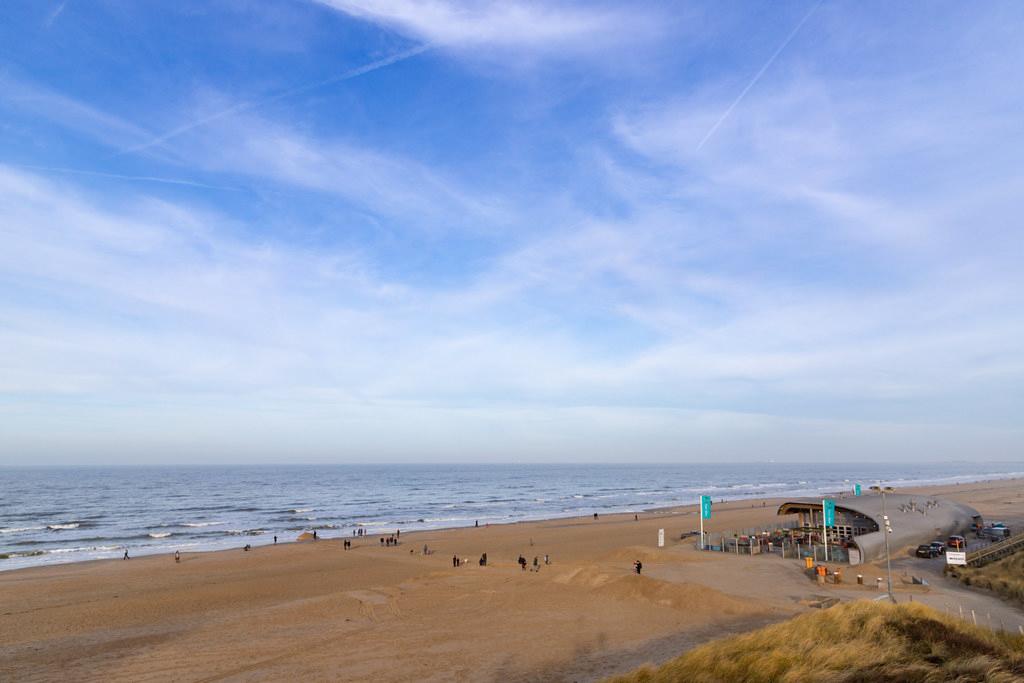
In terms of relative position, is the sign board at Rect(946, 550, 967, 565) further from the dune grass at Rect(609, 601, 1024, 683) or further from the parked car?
the dune grass at Rect(609, 601, 1024, 683)

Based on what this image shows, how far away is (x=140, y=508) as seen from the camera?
84500 mm

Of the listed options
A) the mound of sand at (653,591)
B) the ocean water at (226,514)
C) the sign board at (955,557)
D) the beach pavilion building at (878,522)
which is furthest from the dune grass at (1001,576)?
the ocean water at (226,514)

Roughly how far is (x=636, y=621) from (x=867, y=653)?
1089 centimetres

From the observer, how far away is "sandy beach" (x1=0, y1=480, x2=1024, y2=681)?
18.9m

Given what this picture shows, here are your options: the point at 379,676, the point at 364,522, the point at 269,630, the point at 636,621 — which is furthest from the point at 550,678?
the point at 364,522

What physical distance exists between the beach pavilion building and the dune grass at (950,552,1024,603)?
4.14m

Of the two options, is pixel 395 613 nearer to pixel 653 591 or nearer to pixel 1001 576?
pixel 653 591

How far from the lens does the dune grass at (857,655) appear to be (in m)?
11.8

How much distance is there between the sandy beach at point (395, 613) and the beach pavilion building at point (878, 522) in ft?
4.30

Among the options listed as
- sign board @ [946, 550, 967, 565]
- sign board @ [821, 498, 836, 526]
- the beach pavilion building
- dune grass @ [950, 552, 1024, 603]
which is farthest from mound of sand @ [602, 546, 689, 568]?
dune grass @ [950, 552, 1024, 603]

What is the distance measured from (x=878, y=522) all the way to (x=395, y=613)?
28.5 meters

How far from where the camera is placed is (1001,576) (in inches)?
1072

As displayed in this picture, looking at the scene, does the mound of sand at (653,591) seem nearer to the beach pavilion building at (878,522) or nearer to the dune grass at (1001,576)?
the dune grass at (1001,576)

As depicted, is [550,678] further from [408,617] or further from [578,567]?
[578,567]
